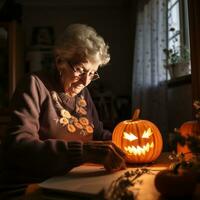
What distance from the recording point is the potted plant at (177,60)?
2127 millimetres

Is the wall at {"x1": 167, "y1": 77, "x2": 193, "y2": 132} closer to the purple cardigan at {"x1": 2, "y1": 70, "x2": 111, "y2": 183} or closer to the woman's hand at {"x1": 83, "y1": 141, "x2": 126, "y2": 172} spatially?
the purple cardigan at {"x1": 2, "y1": 70, "x2": 111, "y2": 183}

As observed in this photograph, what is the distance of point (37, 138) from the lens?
39.2 inches

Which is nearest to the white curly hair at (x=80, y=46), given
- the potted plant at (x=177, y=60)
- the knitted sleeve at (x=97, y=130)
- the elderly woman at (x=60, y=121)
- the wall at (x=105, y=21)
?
the elderly woman at (x=60, y=121)

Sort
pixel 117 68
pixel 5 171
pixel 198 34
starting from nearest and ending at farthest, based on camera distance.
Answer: pixel 5 171 → pixel 198 34 → pixel 117 68

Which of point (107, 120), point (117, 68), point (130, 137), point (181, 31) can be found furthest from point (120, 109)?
point (130, 137)

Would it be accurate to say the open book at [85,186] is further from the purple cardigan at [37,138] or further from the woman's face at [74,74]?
the woman's face at [74,74]

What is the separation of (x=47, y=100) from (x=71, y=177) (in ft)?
1.40

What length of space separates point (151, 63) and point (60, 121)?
143 cm

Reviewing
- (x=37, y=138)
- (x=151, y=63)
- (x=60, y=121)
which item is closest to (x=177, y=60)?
(x=151, y=63)

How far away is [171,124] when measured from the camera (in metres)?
2.30

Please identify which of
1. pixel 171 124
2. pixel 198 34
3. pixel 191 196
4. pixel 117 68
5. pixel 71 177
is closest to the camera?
pixel 191 196

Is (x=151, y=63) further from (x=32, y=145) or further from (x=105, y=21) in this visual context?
(x=32, y=145)

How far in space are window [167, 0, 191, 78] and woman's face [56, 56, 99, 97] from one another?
1.06 m

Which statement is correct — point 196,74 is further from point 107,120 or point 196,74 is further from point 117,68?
point 117,68
